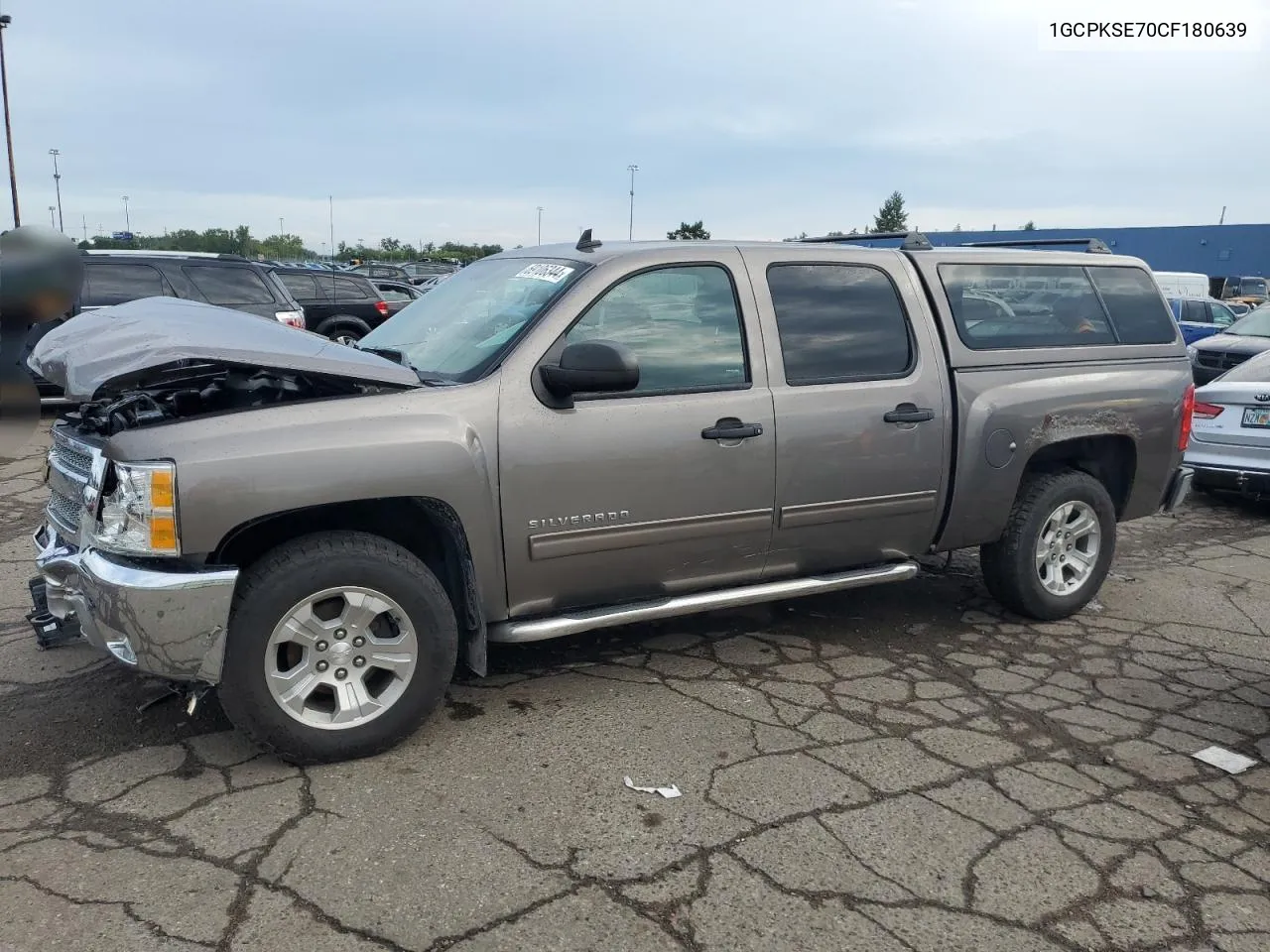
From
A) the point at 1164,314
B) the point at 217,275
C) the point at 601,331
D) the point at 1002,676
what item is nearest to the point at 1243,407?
the point at 1164,314

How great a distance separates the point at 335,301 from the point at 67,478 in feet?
39.9

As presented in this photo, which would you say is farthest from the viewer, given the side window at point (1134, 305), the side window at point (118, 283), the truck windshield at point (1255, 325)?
the truck windshield at point (1255, 325)

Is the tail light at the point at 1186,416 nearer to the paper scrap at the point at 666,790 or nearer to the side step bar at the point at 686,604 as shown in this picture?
the side step bar at the point at 686,604

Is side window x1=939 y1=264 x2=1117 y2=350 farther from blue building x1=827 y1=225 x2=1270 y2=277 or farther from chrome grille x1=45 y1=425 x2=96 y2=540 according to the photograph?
blue building x1=827 y1=225 x2=1270 y2=277

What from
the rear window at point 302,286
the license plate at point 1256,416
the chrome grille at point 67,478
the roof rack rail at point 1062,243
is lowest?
the license plate at point 1256,416

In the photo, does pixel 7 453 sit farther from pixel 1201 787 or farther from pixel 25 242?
pixel 1201 787

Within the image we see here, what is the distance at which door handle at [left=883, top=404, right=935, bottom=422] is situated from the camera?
4395mm

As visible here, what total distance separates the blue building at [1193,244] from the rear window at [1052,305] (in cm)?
4379

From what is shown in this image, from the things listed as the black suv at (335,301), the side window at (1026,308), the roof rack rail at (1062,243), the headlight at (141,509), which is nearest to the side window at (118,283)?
the black suv at (335,301)

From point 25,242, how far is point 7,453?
29.3 inches

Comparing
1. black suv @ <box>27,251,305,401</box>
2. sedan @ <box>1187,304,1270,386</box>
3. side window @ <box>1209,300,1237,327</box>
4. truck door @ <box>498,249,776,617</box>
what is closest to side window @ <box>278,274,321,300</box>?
black suv @ <box>27,251,305,401</box>

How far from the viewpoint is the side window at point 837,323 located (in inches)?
169

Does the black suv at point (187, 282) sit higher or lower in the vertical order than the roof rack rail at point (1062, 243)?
lower

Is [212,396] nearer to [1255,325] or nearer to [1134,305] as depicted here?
[1134,305]
